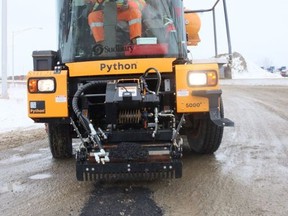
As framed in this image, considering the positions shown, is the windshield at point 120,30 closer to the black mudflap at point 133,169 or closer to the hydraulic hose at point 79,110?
the hydraulic hose at point 79,110

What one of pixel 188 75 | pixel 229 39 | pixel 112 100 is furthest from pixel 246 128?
pixel 112 100

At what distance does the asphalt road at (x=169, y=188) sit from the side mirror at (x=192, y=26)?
208cm

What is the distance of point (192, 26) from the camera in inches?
318

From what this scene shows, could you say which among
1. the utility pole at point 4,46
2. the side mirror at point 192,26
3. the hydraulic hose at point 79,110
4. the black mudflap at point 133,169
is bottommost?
the black mudflap at point 133,169

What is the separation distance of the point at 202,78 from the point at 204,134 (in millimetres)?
1402

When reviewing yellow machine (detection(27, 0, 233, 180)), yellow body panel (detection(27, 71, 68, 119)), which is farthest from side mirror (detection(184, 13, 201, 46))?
yellow body panel (detection(27, 71, 68, 119))

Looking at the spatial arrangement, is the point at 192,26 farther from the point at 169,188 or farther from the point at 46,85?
the point at 169,188

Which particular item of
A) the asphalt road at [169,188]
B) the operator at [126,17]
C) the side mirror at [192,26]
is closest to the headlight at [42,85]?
the operator at [126,17]

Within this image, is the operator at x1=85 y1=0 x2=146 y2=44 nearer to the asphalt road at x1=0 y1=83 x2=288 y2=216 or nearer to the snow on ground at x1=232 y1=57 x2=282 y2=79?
the asphalt road at x1=0 y1=83 x2=288 y2=216

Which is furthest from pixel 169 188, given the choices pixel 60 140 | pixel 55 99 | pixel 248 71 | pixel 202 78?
pixel 248 71

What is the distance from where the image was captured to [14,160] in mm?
6840

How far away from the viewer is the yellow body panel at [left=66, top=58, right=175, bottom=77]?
545cm

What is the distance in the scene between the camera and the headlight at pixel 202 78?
205 inches

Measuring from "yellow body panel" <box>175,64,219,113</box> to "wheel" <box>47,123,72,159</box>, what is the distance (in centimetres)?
190
